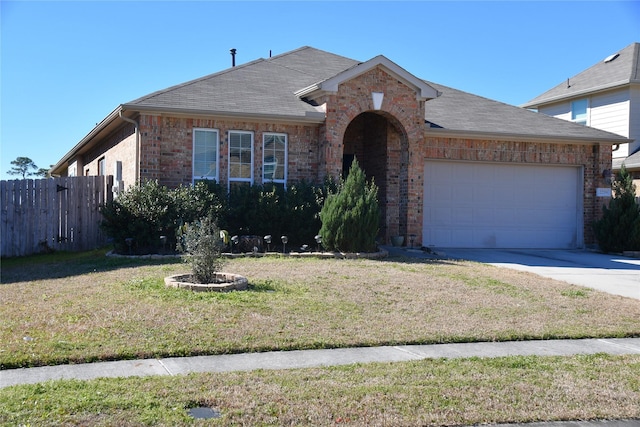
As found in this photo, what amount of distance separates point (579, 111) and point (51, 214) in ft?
66.6

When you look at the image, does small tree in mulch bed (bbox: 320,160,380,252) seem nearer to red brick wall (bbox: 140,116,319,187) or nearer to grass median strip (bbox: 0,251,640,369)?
grass median strip (bbox: 0,251,640,369)

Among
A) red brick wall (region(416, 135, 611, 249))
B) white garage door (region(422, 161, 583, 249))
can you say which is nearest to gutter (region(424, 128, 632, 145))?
red brick wall (region(416, 135, 611, 249))

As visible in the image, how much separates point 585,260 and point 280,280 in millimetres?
Answer: 9219

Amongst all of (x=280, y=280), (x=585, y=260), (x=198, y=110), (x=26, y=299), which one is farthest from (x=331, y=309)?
(x=585, y=260)

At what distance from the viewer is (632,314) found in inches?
379

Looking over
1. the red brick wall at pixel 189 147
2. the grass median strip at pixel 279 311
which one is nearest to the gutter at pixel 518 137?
the red brick wall at pixel 189 147

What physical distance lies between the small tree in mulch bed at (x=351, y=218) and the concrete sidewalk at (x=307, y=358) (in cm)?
701

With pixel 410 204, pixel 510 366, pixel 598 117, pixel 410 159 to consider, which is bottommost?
pixel 510 366

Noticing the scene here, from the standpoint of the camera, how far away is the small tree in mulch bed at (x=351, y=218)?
47.9 feet

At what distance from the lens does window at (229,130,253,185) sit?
16547 mm

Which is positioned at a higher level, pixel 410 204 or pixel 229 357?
pixel 410 204

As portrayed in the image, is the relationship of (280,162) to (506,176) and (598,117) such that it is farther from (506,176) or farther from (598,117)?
(598,117)

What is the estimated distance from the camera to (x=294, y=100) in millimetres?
17703

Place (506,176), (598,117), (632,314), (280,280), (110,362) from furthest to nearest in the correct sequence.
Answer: (598,117) → (506,176) → (280,280) → (632,314) → (110,362)
